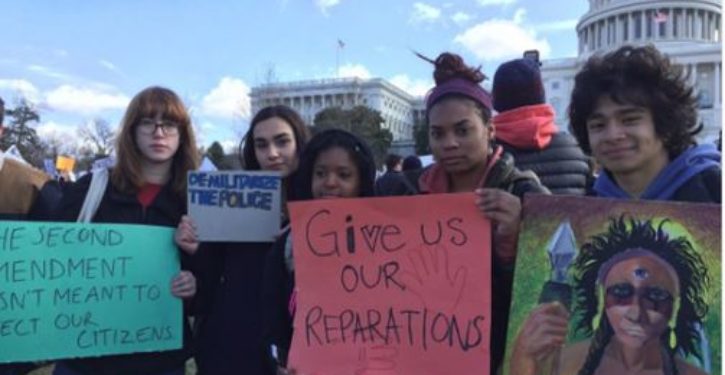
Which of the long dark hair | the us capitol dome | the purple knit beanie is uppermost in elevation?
the us capitol dome

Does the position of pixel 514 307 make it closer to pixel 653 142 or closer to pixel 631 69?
pixel 653 142

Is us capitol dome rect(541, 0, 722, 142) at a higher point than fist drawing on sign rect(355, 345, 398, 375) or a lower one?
higher

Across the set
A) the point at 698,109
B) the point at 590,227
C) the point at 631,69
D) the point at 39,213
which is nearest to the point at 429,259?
the point at 590,227

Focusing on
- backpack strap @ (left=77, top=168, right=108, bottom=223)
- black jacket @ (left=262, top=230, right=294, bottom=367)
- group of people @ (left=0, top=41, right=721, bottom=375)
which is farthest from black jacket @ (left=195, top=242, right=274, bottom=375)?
backpack strap @ (left=77, top=168, right=108, bottom=223)

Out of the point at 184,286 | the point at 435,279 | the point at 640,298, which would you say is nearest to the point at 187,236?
Result: the point at 184,286

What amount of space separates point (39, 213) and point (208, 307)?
906 millimetres

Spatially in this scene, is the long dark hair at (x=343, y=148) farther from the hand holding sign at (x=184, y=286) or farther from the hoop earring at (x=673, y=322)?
the hoop earring at (x=673, y=322)

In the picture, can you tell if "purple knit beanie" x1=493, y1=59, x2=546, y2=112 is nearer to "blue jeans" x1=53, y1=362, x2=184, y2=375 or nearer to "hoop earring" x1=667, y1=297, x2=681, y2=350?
"hoop earring" x1=667, y1=297, x2=681, y2=350

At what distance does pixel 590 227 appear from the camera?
6.64 ft

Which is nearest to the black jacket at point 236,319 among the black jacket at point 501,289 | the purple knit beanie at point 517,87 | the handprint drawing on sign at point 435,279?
the handprint drawing on sign at point 435,279

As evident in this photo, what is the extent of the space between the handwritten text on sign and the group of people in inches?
2.1

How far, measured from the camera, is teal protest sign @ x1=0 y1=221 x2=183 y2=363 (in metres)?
2.89

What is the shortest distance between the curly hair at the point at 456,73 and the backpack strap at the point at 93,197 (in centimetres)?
148

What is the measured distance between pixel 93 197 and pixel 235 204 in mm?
605
